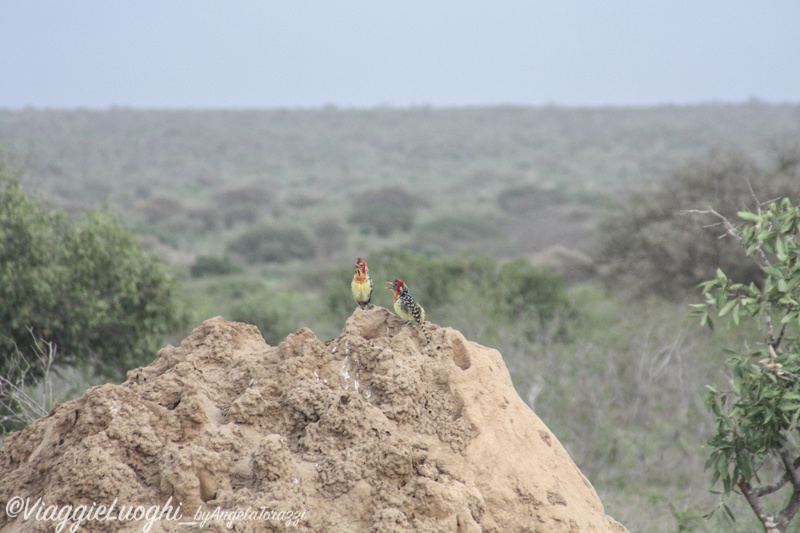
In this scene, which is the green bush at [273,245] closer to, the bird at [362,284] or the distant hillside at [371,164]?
the distant hillside at [371,164]

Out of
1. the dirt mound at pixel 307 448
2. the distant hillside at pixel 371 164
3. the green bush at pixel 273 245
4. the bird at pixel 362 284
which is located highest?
the bird at pixel 362 284

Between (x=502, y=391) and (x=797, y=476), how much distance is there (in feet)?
7.22

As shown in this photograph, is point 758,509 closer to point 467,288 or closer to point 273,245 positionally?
point 467,288

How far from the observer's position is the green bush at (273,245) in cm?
3109

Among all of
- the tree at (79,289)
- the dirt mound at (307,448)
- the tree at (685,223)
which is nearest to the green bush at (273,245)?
the tree at (685,223)

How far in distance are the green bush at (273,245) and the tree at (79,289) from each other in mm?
20737

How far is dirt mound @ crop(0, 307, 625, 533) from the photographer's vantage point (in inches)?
121

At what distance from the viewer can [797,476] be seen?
450 centimetres

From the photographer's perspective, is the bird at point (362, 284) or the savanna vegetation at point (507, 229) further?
the savanna vegetation at point (507, 229)

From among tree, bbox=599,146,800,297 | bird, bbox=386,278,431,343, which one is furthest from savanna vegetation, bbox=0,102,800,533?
bird, bbox=386,278,431,343

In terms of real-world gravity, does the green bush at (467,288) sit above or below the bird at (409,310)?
below

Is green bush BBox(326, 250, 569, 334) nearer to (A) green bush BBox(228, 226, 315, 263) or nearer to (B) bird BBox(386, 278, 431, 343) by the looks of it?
(B) bird BBox(386, 278, 431, 343)

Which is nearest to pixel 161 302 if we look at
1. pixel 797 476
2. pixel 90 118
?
pixel 797 476

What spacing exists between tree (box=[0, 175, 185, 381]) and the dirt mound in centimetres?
561
